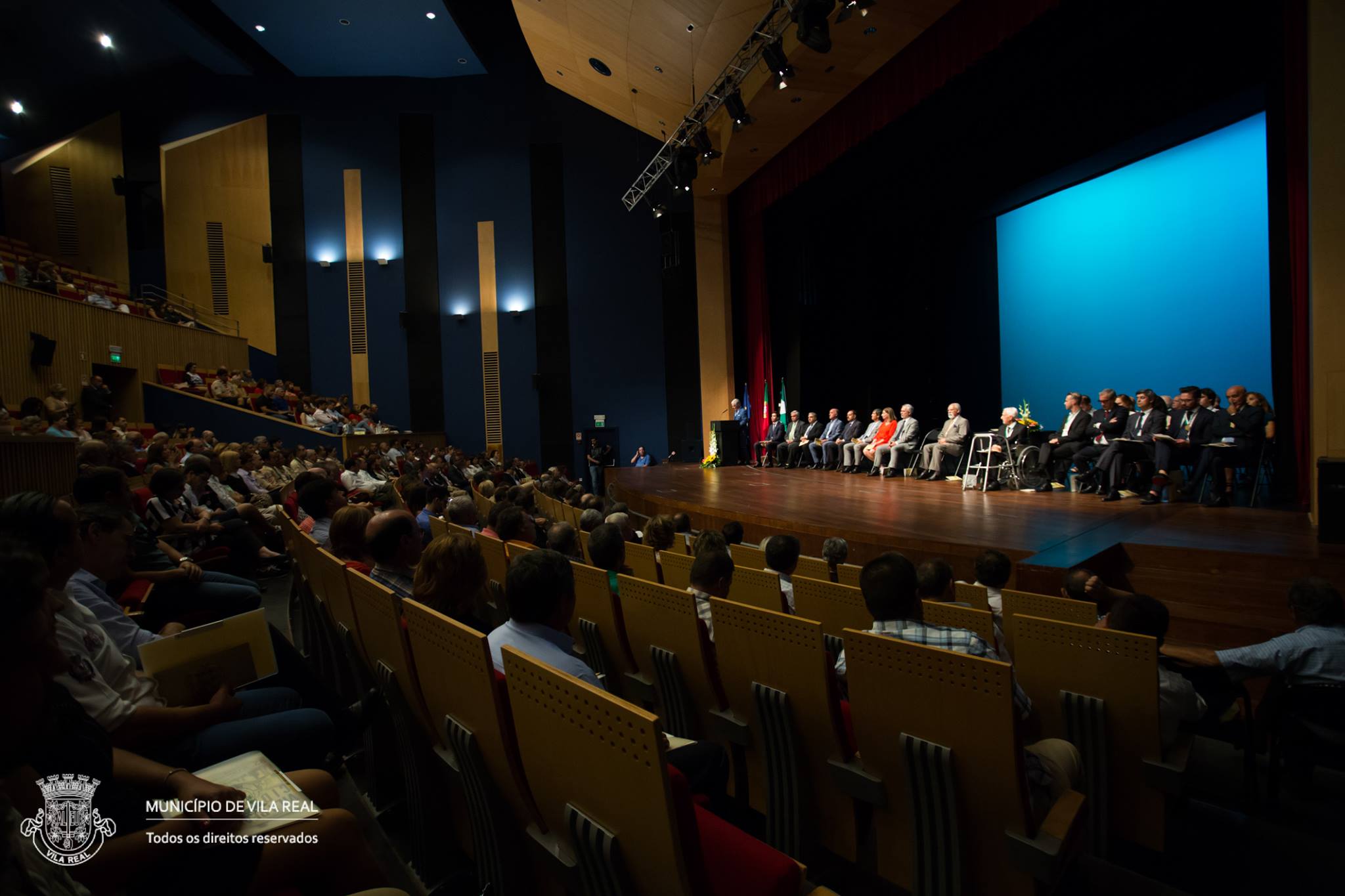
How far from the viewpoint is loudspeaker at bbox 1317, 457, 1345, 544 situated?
3.52 meters

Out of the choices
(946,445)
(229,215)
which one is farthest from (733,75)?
(229,215)

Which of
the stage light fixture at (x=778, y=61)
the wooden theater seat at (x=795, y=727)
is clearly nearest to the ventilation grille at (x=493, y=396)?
the stage light fixture at (x=778, y=61)

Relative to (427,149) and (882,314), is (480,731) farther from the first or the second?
(427,149)

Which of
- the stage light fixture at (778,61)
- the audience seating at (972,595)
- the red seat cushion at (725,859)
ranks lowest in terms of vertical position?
the audience seating at (972,595)

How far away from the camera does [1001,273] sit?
11242 mm

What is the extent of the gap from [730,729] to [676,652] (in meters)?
0.29

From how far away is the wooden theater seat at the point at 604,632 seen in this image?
2.45 m

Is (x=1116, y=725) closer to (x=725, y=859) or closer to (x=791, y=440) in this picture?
(x=725, y=859)

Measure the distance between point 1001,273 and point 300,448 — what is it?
37.4ft

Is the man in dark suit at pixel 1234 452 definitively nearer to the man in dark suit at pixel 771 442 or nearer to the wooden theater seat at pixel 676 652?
the wooden theater seat at pixel 676 652

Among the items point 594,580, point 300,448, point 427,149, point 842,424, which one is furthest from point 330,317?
point 594,580

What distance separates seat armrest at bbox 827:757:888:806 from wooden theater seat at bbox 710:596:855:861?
0.02 meters

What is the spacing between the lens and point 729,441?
13.1 meters

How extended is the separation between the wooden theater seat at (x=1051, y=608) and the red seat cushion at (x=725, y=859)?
57.7 inches
